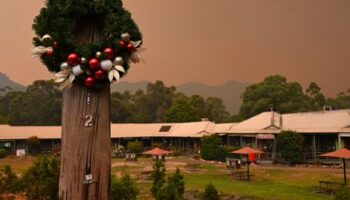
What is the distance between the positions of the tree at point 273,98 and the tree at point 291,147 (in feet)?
109

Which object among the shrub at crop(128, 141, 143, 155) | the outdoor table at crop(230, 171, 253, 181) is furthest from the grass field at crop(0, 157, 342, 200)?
the shrub at crop(128, 141, 143, 155)

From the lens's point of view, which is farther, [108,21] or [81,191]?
[108,21]

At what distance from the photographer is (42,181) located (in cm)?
874

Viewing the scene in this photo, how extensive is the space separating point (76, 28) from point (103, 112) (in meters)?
0.58

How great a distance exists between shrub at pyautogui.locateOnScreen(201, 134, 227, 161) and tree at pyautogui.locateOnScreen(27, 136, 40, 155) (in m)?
20.0

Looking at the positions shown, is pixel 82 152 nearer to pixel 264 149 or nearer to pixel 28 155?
pixel 264 149

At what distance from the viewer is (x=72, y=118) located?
86.0 inches

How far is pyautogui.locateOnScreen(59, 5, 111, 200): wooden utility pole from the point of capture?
2.14m

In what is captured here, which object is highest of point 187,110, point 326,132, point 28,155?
point 187,110

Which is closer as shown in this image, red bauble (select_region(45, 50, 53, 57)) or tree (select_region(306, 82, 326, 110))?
red bauble (select_region(45, 50, 53, 57))

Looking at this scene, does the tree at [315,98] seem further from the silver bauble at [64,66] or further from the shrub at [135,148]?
the silver bauble at [64,66]

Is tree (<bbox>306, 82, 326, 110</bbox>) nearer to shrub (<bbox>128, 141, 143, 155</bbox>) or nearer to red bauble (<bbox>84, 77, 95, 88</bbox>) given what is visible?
shrub (<bbox>128, 141, 143, 155</bbox>)

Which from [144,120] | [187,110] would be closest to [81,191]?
[187,110]

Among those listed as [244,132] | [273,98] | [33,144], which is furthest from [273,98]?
[33,144]
